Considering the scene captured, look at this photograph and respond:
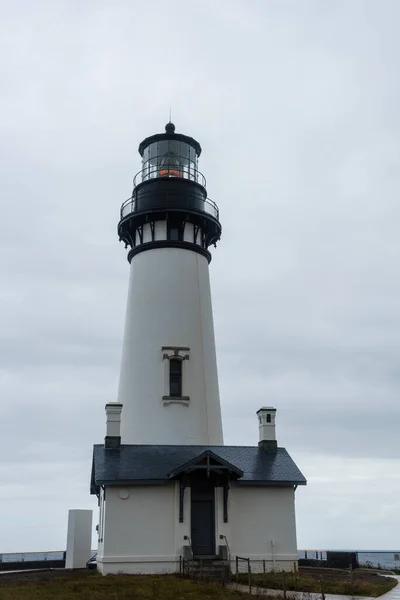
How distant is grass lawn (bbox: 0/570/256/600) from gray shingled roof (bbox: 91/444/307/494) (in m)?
3.18

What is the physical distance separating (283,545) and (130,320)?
11.0 metres

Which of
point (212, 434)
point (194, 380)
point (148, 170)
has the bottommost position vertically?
point (212, 434)

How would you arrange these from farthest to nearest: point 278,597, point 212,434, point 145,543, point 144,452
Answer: point 212,434, point 144,452, point 145,543, point 278,597

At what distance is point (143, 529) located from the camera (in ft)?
76.2

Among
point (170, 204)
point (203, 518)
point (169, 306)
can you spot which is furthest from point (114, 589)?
point (170, 204)

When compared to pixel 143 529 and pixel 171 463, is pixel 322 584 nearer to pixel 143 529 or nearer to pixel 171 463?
pixel 143 529

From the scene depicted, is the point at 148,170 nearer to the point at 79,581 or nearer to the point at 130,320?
the point at 130,320

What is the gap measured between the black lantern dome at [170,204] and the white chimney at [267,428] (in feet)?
25.0

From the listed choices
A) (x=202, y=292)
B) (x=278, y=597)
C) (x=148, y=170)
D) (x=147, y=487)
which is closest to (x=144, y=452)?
(x=147, y=487)

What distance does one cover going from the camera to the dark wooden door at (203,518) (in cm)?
2364

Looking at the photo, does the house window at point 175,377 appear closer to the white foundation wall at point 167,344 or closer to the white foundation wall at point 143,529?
the white foundation wall at point 167,344

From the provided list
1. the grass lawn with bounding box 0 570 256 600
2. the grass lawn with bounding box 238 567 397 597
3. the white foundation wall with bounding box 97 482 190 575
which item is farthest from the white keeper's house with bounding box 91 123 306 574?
the grass lawn with bounding box 238 567 397 597

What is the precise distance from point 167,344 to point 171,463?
550 cm

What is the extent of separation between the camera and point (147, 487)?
77.4ft
